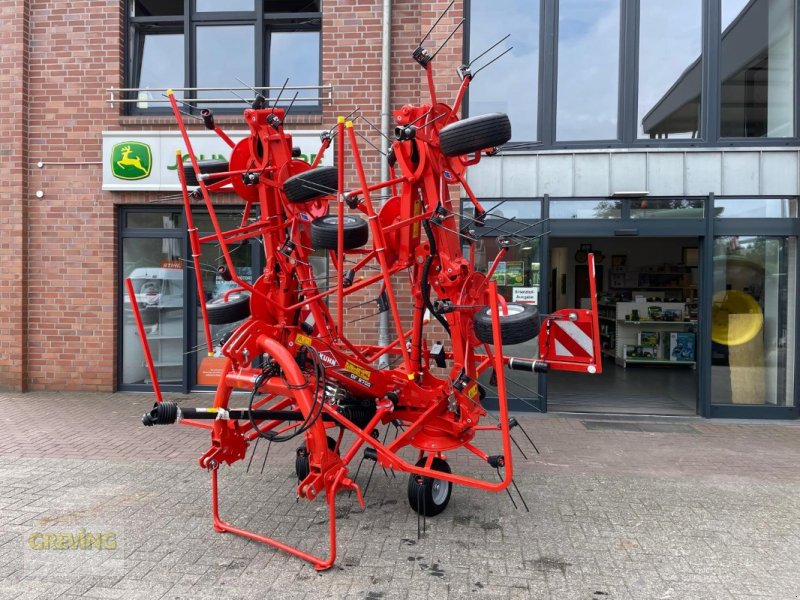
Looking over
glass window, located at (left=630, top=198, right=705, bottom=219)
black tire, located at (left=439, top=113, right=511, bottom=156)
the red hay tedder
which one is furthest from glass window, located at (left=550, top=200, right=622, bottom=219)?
A: black tire, located at (left=439, top=113, right=511, bottom=156)

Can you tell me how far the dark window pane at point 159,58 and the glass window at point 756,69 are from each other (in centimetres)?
731

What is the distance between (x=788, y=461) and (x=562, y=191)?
3.80 m

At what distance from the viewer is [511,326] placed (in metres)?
3.69

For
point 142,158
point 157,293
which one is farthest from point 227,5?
point 157,293

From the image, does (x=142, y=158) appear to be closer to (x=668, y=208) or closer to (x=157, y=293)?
(x=157, y=293)

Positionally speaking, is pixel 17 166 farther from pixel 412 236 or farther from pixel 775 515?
pixel 775 515

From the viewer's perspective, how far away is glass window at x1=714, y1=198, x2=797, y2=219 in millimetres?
7277

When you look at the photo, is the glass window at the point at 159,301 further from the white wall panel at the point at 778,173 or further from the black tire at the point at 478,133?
the white wall panel at the point at 778,173

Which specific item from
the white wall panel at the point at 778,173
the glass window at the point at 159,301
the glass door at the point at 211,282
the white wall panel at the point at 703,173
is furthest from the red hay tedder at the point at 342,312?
the white wall panel at the point at 778,173

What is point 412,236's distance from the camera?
417 centimetres

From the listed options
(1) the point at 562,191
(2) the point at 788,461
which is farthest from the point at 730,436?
(1) the point at 562,191

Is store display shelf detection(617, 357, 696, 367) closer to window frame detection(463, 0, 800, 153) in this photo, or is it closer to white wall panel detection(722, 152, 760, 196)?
white wall panel detection(722, 152, 760, 196)

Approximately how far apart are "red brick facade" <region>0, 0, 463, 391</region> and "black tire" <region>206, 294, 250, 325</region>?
4.55 metres

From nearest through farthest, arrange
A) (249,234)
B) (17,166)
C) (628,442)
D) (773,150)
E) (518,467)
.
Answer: (249,234) → (518,467) → (628,442) → (773,150) → (17,166)
